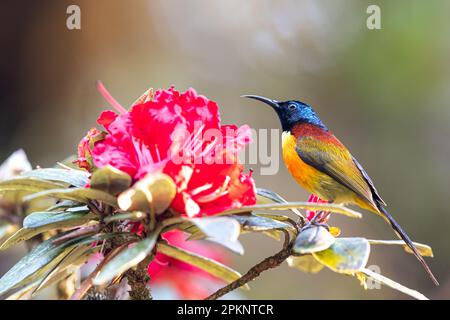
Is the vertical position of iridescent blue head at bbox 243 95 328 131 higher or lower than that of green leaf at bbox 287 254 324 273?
higher

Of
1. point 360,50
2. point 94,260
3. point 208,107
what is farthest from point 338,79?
point 208,107

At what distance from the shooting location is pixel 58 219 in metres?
1.47

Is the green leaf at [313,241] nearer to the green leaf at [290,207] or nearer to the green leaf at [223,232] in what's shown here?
the green leaf at [290,207]

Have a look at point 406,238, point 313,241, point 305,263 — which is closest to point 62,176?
point 313,241

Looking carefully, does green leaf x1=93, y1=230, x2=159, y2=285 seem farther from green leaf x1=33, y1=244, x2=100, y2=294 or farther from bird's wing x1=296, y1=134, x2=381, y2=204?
bird's wing x1=296, y1=134, x2=381, y2=204

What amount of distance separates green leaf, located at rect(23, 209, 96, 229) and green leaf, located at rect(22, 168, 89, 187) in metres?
0.07

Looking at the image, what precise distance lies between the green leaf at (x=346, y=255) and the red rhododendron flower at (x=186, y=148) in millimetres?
208

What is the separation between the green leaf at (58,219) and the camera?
4.80 feet

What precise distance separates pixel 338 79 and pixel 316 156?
280cm

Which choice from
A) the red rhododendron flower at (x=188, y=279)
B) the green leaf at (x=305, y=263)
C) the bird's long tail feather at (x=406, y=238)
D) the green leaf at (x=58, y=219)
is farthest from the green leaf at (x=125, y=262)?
the red rhododendron flower at (x=188, y=279)

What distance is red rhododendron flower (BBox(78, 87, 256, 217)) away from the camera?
1415mm

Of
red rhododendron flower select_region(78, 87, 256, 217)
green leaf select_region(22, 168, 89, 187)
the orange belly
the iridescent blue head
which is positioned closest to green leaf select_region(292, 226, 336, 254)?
red rhododendron flower select_region(78, 87, 256, 217)

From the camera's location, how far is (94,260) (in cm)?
231
